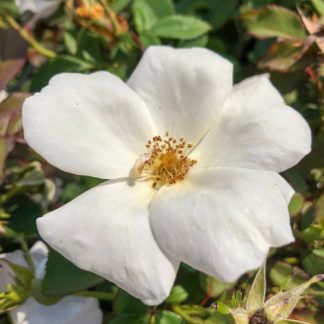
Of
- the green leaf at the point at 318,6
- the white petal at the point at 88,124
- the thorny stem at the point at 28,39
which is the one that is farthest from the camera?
the thorny stem at the point at 28,39

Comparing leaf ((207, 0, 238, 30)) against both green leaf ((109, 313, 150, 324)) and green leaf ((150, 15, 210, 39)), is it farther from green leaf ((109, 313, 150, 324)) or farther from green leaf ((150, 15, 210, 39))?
green leaf ((109, 313, 150, 324))

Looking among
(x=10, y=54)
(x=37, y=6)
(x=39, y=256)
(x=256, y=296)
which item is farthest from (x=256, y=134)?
(x=37, y=6)

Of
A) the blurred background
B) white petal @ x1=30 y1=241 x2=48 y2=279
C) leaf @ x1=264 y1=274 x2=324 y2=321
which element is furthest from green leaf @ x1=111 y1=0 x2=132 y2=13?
leaf @ x1=264 y1=274 x2=324 y2=321

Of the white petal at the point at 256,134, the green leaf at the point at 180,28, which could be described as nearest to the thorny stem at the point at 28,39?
the green leaf at the point at 180,28

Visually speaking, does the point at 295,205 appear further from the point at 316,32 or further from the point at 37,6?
the point at 37,6

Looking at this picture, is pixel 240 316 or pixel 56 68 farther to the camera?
pixel 56 68

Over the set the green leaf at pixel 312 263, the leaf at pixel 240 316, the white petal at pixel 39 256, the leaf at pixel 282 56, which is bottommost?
the green leaf at pixel 312 263

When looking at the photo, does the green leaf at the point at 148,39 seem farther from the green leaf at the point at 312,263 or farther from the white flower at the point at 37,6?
the green leaf at the point at 312,263
